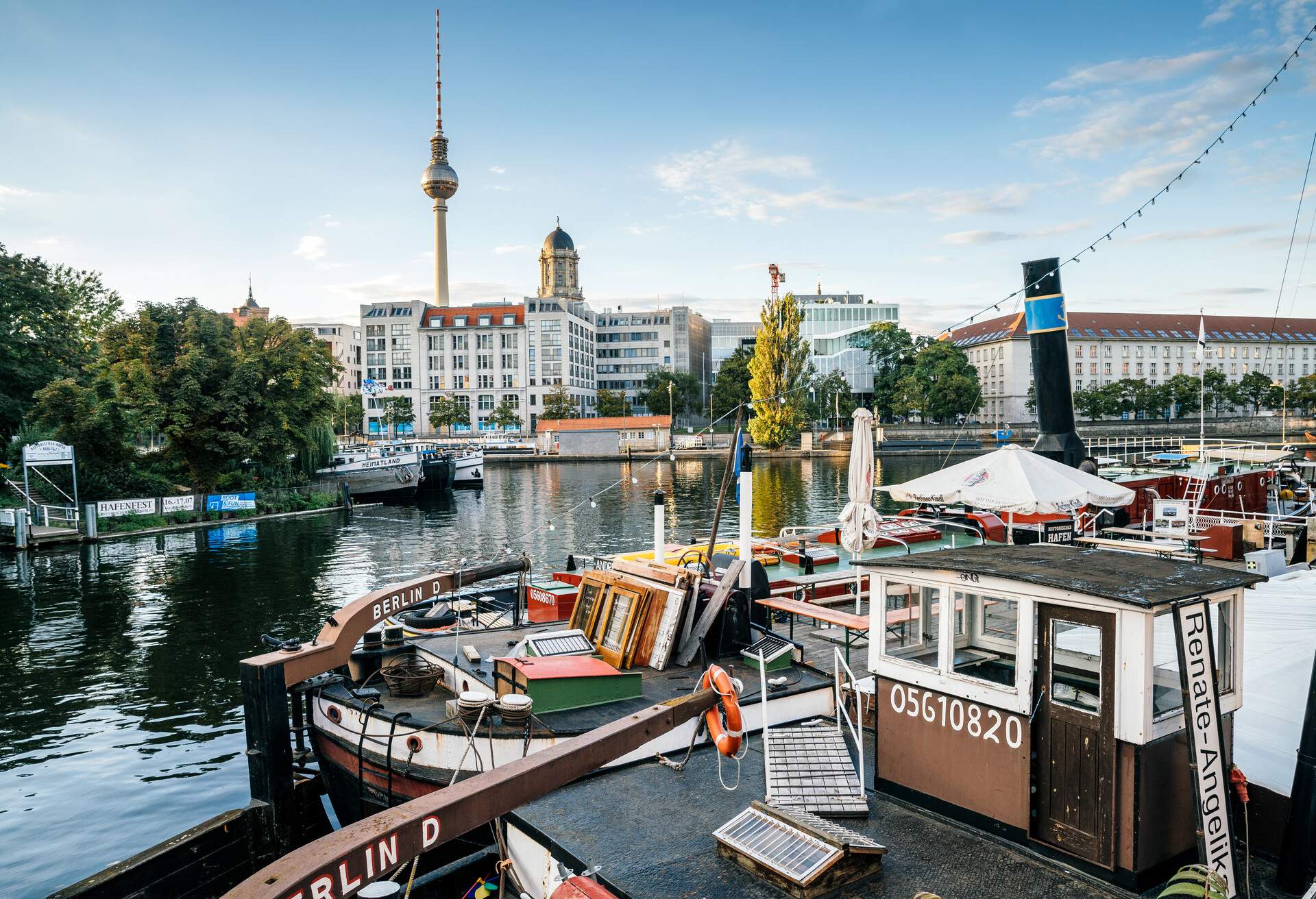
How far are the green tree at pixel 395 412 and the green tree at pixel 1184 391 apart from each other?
385 feet

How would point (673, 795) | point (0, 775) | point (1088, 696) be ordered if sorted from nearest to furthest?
point (1088, 696), point (673, 795), point (0, 775)

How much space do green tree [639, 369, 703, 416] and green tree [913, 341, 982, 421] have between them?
38.4 metres

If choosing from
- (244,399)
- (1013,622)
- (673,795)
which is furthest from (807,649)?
(244,399)

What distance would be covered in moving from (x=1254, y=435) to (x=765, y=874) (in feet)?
435

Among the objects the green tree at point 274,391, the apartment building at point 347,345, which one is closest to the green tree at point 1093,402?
the green tree at point 274,391

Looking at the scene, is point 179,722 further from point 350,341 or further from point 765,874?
point 350,341

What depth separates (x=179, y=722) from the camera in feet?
50.6

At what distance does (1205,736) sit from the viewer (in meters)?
5.17

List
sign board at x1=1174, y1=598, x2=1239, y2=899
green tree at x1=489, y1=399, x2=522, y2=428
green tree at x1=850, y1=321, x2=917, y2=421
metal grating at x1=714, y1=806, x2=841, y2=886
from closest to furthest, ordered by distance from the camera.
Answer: sign board at x1=1174, y1=598, x2=1239, y2=899
metal grating at x1=714, y1=806, x2=841, y2=886
green tree at x1=850, y1=321, x2=917, y2=421
green tree at x1=489, y1=399, x2=522, y2=428

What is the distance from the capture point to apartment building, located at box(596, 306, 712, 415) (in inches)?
5945

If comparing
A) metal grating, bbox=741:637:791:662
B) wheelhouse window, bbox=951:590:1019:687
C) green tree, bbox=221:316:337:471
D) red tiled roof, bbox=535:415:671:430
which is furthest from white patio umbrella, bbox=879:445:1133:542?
red tiled roof, bbox=535:415:671:430

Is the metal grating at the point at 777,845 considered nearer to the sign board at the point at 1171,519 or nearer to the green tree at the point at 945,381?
the sign board at the point at 1171,519

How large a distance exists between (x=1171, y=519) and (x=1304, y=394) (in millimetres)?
118932

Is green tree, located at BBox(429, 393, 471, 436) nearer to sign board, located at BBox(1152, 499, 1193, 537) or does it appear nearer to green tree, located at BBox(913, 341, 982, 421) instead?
green tree, located at BBox(913, 341, 982, 421)
